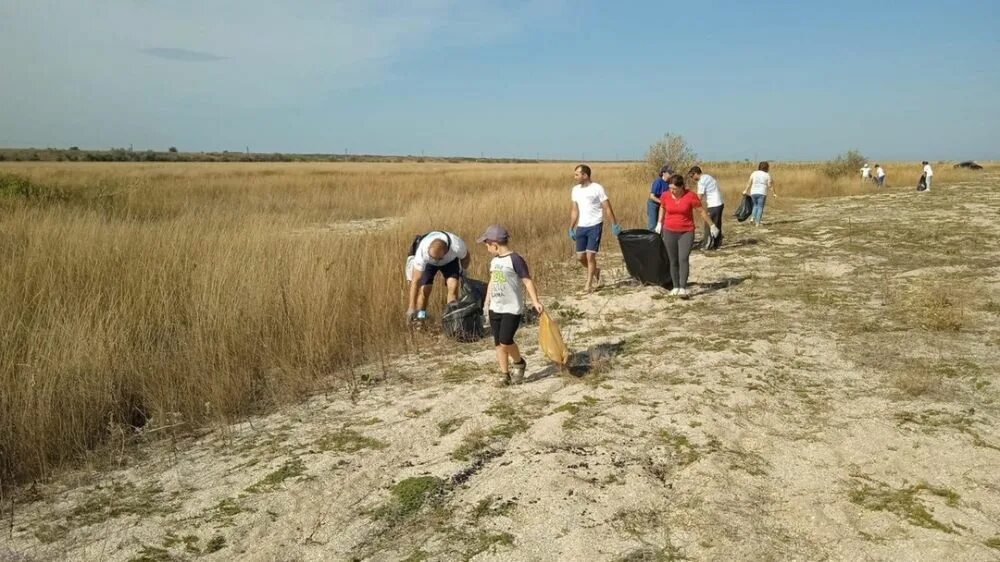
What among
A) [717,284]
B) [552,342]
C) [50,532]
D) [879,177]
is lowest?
[50,532]

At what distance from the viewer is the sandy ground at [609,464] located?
2951mm

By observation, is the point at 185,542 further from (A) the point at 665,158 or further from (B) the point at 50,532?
(A) the point at 665,158

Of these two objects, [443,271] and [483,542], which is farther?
[443,271]

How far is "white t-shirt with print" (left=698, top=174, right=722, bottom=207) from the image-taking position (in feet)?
33.7

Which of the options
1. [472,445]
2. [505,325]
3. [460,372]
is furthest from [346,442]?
[460,372]

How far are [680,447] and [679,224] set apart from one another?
4.03 metres

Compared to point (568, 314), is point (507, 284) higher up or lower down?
higher up

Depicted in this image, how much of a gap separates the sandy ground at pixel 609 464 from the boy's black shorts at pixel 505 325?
0.41 meters

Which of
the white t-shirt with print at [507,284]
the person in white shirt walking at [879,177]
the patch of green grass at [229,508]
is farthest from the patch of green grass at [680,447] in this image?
the person in white shirt walking at [879,177]

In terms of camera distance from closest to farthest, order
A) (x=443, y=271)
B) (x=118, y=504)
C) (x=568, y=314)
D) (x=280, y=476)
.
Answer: (x=118, y=504)
(x=280, y=476)
(x=443, y=271)
(x=568, y=314)

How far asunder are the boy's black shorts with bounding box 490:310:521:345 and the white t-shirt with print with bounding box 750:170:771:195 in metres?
9.92

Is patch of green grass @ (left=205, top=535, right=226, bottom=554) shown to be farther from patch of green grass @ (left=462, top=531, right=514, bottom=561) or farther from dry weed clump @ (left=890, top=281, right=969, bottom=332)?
dry weed clump @ (left=890, top=281, right=969, bottom=332)

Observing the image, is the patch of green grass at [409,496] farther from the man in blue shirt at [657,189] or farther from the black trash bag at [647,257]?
the man in blue shirt at [657,189]

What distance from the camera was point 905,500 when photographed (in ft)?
10.2
